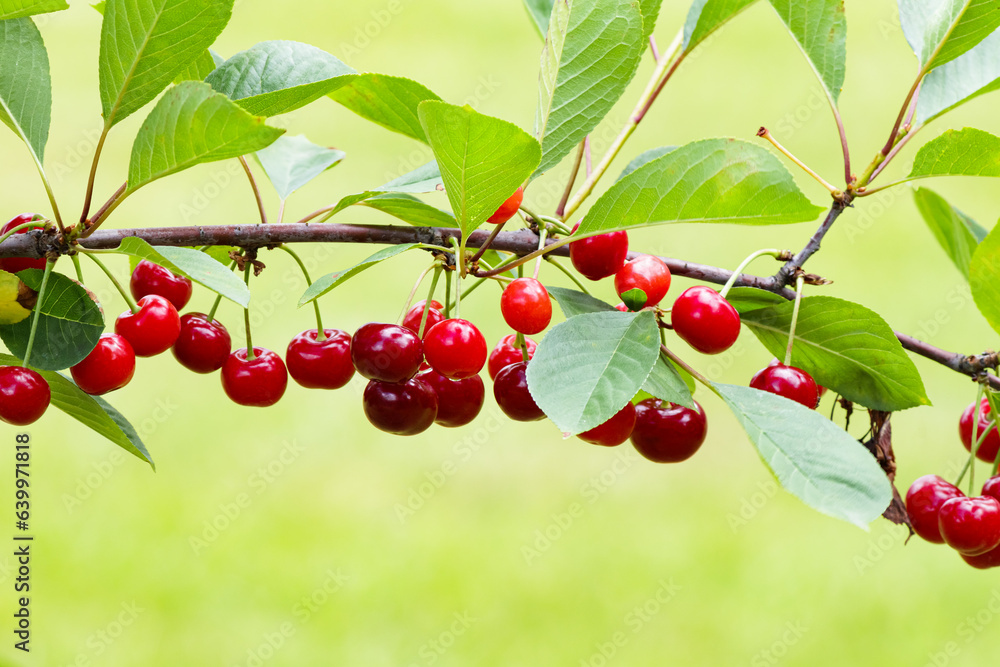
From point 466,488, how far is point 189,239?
2.46 metres

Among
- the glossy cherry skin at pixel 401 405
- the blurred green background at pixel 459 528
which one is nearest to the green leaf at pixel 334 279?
the glossy cherry skin at pixel 401 405

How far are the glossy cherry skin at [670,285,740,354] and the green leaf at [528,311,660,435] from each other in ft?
0.14

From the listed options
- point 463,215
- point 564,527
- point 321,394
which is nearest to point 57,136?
point 321,394

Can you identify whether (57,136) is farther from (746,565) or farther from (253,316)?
(746,565)

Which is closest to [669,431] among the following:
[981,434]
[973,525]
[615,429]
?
[615,429]

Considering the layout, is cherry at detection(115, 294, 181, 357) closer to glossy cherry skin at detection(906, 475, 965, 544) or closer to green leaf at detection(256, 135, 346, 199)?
green leaf at detection(256, 135, 346, 199)

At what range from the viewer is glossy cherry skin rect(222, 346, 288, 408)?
2.94 ft

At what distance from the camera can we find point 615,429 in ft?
2.53

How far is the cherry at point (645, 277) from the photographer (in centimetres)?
74

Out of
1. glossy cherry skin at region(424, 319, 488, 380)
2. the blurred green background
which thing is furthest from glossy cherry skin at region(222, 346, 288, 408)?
the blurred green background

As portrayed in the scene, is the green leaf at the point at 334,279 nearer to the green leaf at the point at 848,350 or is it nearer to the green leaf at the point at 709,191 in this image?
the green leaf at the point at 709,191

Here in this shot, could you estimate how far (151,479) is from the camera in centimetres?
307

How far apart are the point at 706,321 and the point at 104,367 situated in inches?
20.5

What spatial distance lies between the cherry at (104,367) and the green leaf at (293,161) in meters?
0.28
